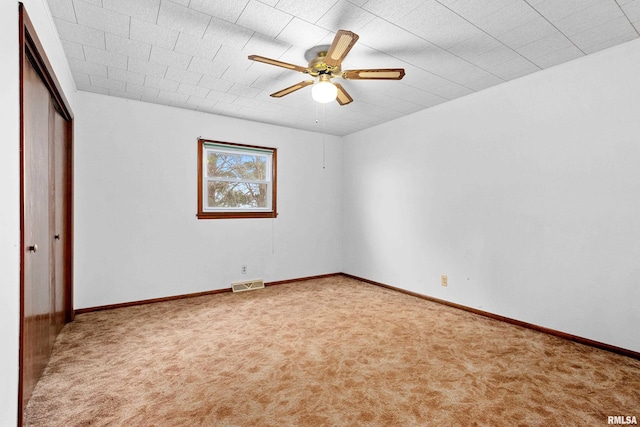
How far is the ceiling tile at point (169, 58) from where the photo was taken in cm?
258

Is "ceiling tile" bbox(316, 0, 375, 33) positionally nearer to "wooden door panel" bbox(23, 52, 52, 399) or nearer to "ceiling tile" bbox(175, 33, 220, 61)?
"ceiling tile" bbox(175, 33, 220, 61)

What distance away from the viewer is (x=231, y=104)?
12.7 ft

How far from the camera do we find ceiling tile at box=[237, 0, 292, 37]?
2.01m

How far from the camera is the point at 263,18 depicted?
6.91 ft

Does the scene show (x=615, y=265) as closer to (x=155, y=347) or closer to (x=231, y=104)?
(x=155, y=347)

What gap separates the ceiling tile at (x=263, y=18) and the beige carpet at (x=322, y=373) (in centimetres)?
249

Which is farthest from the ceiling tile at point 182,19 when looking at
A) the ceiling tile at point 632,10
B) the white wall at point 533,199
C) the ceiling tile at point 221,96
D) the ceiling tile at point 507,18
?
the white wall at point 533,199

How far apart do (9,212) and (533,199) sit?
12.7 feet

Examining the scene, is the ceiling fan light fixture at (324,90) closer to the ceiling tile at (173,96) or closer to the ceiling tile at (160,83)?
→ the ceiling tile at (160,83)

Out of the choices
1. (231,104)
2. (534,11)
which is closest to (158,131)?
(231,104)

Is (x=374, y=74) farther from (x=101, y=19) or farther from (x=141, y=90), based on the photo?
(x=141, y=90)

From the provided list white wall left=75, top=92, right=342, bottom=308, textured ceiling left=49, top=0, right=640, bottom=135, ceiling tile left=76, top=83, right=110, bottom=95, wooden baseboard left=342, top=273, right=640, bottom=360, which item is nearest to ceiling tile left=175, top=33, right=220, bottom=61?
textured ceiling left=49, top=0, right=640, bottom=135

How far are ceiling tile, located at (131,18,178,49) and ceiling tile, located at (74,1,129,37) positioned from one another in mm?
57

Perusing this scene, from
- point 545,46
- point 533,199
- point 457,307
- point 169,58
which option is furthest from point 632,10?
point 169,58
